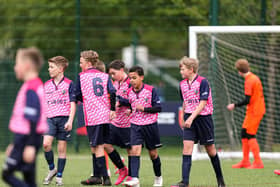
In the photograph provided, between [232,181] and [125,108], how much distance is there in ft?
5.98

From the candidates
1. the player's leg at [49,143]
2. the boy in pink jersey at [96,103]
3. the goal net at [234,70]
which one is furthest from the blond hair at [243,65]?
the player's leg at [49,143]

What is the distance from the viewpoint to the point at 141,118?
27.2ft

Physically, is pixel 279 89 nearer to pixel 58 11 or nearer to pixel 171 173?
pixel 171 173

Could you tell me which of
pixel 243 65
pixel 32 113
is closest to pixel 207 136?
pixel 243 65

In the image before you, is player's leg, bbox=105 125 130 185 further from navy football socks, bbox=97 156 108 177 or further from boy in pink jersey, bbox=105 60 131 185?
navy football socks, bbox=97 156 108 177

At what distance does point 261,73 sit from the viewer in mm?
13508

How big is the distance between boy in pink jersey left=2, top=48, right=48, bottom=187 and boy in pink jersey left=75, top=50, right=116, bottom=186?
8.81 ft

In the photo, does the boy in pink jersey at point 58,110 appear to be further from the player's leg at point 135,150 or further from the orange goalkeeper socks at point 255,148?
the orange goalkeeper socks at point 255,148

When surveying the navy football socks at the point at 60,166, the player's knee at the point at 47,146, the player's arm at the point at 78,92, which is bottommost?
the navy football socks at the point at 60,166

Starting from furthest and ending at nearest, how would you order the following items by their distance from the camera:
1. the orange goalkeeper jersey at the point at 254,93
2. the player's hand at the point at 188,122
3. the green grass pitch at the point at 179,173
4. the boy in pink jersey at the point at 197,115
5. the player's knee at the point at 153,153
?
the orange goalkeeper jersey at the point at 254,93, the green grass pitch at the point at 179,173, the player's knee at the point at 153,153, the boy in pink jersey at the point at 197,115, the player's hand at the point at 188,122

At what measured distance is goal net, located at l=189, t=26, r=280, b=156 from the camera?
41.5 feet

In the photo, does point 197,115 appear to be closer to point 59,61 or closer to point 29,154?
point 59,61

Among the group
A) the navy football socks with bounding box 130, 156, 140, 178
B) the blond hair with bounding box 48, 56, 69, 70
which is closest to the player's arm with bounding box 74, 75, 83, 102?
the blond hair with bounding box 48, 56, 69, 70

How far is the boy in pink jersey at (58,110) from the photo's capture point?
865cm
